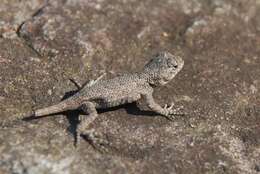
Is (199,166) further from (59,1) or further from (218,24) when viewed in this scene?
(59,1)

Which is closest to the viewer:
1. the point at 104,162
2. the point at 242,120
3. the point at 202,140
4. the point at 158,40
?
the point at 104,162

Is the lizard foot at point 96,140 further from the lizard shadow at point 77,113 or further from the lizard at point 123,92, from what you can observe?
the lizard shadow at point 77,113

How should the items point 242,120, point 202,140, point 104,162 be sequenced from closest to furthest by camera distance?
point 104,162 < point 202,140 < point 242,120

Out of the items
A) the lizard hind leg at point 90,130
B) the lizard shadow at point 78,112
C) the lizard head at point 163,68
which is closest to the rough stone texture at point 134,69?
the lizard shadow at point 78,112

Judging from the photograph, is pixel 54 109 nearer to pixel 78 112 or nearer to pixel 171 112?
pixel 78 112

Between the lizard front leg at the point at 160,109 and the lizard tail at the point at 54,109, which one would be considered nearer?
the lizard tail at the point at 54,109

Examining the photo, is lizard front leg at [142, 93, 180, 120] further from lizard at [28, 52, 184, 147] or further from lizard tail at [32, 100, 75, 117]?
lizard tail at [32, 100, 75, 117]

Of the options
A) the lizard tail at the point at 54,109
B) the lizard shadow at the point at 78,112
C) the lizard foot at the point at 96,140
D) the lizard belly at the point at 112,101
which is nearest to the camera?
the lizard foot at the point at 96,140

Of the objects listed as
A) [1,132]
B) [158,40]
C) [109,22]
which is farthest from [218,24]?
[1,132]
